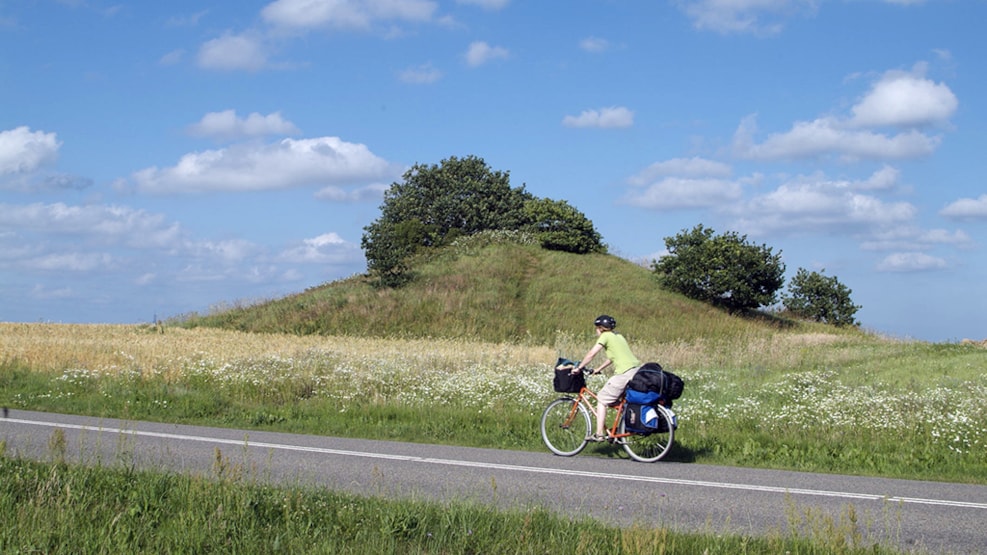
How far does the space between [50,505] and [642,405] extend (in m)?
7.92

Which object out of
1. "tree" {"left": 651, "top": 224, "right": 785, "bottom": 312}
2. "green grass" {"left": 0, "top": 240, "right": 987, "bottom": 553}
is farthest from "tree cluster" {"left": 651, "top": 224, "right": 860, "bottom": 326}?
"green grass" {"left": 0, "top": 240, "right": 987, "bottom": 553}

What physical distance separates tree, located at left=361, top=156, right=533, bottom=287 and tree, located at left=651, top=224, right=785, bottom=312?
86.6 ft

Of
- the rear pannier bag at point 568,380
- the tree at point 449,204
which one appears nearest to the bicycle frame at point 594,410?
the rear pannier bag at point 568,380

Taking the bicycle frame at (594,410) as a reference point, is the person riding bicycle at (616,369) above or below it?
above

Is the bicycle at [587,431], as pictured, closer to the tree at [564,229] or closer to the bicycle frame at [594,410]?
the bicycle frame at [594,410]

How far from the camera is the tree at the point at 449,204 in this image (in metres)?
78.6

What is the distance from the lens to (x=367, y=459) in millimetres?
11688

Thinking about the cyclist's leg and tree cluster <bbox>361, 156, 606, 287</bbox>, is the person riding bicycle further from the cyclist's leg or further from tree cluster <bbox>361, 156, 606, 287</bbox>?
tree cluster <bbox>361, 156, 606, 287</bbox>

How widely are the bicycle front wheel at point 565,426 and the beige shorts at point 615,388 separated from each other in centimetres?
42

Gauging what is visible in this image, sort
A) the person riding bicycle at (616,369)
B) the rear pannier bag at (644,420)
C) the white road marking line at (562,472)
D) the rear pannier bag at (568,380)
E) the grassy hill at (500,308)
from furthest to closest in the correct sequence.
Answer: the grassy hill at (500,308) < the rear pannier bag at (568,380) < the person riding bicycle at (616,369) < the rear pannier bag at (644,420) < the white road marking line at (562,472)

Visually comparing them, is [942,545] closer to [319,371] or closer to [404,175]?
[319,371]

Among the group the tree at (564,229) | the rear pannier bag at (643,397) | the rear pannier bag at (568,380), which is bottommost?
the rear pannier bag at (643,397)

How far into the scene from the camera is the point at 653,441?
13.2 metres

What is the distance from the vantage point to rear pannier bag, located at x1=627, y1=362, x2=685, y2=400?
12414 millimetres
